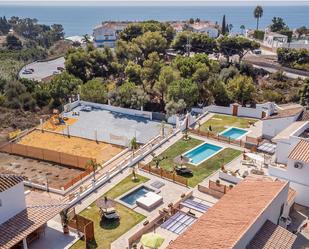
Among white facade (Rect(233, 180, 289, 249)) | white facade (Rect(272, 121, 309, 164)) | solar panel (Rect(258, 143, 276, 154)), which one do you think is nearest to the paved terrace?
solar panel (Rect(258, 143, 276, 154))

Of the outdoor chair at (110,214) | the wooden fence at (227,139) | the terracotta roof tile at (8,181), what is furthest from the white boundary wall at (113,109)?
the terracotta roof tile at (8,181)

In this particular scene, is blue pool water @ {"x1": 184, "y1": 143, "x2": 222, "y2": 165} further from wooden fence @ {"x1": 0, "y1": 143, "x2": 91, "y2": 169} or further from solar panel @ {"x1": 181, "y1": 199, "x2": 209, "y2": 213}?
wooden fence @ {"x1": 0, "y1": 143, "x2": 91, "y2": 169}

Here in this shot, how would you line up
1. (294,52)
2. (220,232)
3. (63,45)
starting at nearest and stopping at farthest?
(220,232), (294,52), (63,45)

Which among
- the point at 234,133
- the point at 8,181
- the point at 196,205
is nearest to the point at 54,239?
the point at 8,181

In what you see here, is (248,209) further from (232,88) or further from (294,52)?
(294,52)

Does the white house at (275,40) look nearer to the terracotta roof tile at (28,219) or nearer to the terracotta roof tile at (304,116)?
the terracotta roof tile at (304,116)

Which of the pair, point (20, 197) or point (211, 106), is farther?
point (211, 106)

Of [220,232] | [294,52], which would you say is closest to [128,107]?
[220,232]
